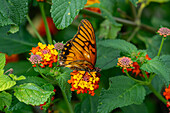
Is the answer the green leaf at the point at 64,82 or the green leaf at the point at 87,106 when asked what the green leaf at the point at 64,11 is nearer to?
the green leaf at the point at 64,82

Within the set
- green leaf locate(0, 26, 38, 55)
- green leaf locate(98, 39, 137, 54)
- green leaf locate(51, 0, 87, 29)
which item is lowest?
green leaf locate(0, 26, 38, 55)

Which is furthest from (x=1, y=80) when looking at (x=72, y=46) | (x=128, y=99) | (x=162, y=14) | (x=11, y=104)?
(x=162, y=14)

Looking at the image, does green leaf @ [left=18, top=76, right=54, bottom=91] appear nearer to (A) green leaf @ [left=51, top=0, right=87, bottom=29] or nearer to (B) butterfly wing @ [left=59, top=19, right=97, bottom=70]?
(B) butterfly wing @ [left=59, top=19, right=97, bottom=70]

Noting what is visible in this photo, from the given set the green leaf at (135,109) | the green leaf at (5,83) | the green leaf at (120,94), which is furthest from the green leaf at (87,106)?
the green leaf at (5,83)

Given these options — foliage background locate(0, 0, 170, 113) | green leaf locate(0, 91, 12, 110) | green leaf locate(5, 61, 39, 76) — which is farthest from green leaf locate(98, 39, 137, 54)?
green leaf locate(0, 91, 12, 110)

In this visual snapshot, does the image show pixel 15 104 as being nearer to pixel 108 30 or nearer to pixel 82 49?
pixel 82 49
